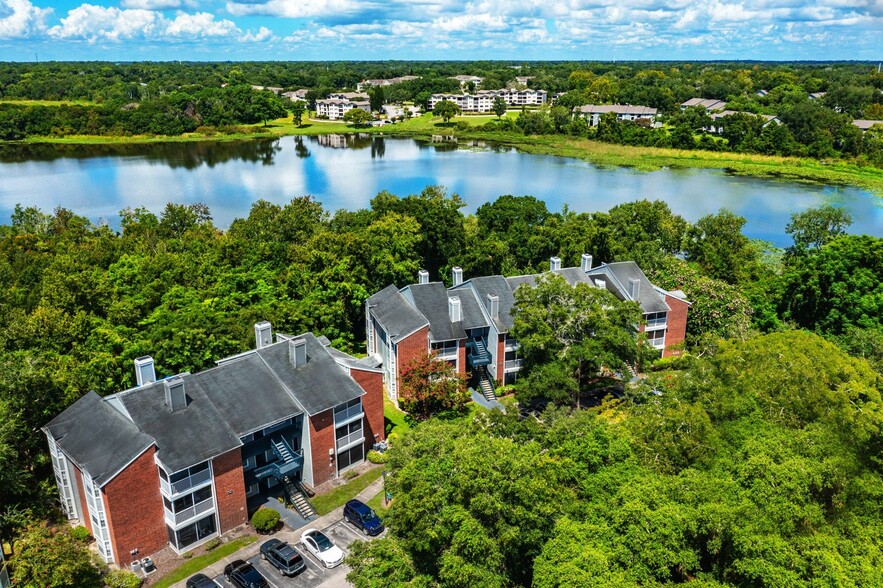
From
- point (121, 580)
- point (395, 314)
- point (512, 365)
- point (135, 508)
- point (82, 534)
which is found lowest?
point (121, 580)

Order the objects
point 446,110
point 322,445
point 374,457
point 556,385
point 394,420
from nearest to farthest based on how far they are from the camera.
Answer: point 322,445 → point 374,457 → point 556,385 → point 394,420 → point 446,110

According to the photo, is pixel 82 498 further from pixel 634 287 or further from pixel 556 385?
pixel 634 287

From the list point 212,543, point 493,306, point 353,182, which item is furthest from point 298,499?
point 353,182

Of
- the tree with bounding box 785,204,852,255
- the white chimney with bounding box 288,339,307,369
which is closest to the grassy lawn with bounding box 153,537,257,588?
the white chimney with bounding box 288,339,307,369

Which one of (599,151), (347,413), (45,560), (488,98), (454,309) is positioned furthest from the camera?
(488,98)

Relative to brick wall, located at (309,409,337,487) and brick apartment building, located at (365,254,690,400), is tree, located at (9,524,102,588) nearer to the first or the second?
brick wall, located at (309,409,337,487)

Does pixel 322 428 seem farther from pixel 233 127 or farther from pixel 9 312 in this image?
pixel 233 127
